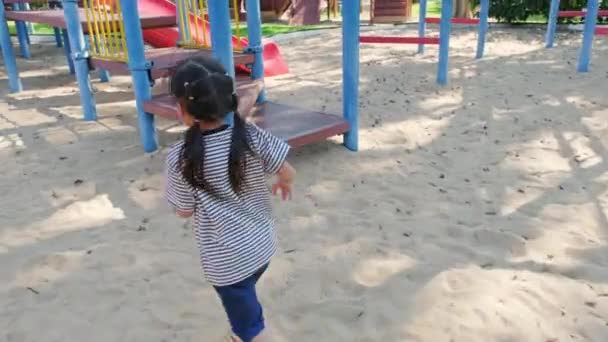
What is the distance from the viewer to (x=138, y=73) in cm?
389

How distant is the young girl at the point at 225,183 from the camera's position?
1400 mm

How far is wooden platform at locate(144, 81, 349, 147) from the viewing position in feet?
11.8

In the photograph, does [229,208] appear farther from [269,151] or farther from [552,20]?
[552,20]

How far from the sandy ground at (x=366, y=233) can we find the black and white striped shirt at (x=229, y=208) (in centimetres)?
53

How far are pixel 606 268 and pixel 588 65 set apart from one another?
16.1 ft

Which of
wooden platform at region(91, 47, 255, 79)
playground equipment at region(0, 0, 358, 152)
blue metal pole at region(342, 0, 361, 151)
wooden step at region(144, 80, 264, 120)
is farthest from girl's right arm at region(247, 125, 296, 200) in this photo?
wooden platform at region(91, 47, 255, 79)

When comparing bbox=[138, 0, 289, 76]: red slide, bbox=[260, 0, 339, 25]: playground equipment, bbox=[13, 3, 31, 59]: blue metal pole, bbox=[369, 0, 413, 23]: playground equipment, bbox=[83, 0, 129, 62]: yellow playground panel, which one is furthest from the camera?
bbox=[369, 0, 413, 23]: playground equipment

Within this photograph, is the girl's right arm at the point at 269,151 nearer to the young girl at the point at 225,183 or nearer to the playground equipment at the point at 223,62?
the young girl at the point at 225,183

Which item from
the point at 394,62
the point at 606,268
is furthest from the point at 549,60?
the point at 606,268

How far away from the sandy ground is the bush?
5916 mm

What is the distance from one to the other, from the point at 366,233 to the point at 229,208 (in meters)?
1.26

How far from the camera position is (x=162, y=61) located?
13.3ft

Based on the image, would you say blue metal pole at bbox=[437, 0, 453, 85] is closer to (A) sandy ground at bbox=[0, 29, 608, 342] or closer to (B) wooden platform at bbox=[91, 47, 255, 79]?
(A) sandy ground at bbox=[0, 29, 608, 342]

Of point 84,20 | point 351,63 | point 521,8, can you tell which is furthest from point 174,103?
point 521,8
